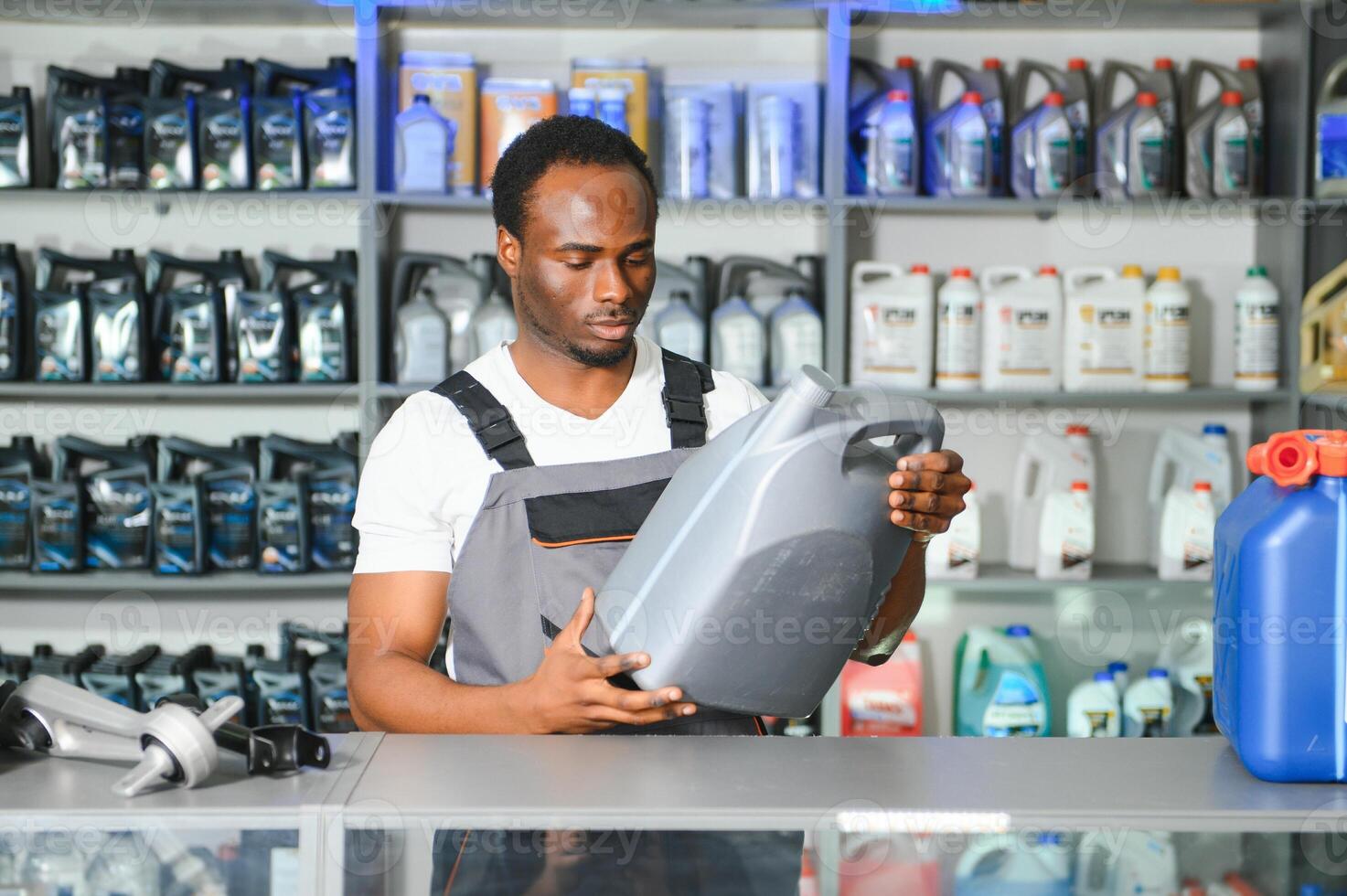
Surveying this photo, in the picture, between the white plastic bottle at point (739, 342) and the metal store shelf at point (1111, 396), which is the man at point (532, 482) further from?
the metal store shelf at point (1111, 396)

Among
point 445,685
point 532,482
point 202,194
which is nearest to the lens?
point 445,685

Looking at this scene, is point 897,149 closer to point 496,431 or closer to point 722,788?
point 496,431

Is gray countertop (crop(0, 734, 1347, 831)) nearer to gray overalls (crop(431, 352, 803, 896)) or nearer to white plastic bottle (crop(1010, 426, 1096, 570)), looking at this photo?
gray overalls (crop(431, 352, 803, 896))

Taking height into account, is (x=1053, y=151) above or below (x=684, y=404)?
above

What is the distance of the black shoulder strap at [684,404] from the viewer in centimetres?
153

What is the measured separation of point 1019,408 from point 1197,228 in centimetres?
66

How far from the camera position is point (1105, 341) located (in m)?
3.02

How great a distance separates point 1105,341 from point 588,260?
1931mm

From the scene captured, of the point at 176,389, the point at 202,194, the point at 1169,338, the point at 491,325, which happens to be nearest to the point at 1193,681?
the point at 1169,338

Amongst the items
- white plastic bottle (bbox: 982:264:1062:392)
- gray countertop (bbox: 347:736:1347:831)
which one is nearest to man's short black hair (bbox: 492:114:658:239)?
gray countertop (bbox: 347:736:1347:831)

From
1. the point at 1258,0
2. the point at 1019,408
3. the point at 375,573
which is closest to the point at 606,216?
the point at 375,573

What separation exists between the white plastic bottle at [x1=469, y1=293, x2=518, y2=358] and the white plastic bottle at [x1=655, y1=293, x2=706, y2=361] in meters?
0.34

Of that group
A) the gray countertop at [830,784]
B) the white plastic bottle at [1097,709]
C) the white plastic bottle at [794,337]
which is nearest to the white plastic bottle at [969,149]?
the white plastic bottle at [794,337]

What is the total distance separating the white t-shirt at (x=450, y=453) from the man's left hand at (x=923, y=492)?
46 centimetres
